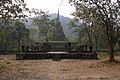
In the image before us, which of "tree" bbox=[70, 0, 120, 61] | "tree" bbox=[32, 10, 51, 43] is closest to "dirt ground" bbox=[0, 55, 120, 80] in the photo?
"tree" bbox=[70, 0, 120, 61]

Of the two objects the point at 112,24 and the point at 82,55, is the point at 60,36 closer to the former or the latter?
the point at 82,55

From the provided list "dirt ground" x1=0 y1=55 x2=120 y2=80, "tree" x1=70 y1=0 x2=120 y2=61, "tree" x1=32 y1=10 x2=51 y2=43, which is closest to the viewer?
"dirt ground" x1=0 y1=55 x2=120 y2=80

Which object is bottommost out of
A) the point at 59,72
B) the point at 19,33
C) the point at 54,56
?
the point at 59,72

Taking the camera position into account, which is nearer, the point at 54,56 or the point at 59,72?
the point at 59,72

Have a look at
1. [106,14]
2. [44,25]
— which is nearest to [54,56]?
[106,14]

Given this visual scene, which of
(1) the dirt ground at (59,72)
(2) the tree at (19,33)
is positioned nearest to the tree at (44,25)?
(2) the tree at (19,33)

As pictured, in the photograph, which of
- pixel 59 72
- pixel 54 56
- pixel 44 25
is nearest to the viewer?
pixel 59 72

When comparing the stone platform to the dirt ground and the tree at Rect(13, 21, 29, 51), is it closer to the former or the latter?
the dirt ground

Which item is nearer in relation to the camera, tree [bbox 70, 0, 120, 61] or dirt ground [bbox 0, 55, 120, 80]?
dirt ground [bbox 0, 55, 120, 80]

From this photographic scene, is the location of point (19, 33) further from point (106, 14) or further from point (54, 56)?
point (106, 14)

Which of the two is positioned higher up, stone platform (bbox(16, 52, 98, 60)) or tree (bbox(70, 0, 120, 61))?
tree (bbox(70, 0, 120, 61))

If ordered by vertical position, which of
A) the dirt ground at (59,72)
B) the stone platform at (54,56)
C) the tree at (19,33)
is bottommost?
the dirt ground at (59,72)

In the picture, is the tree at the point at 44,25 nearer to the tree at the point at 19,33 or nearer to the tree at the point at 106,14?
the tree at the point at 19,33

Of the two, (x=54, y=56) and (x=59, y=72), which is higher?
(x=54, y=56)
